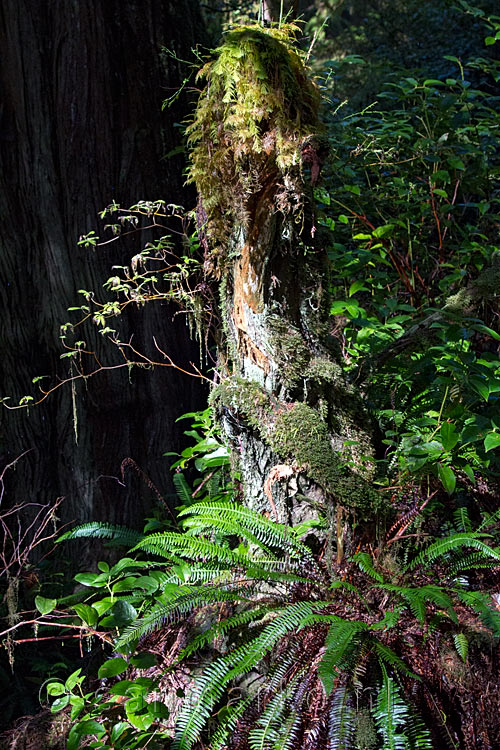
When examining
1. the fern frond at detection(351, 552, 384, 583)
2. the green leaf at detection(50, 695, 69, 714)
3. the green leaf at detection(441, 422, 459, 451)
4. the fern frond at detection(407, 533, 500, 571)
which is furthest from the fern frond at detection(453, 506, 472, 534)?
the green leaf at detection(50, 695, 69, 714)

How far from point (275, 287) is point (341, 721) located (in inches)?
67.5

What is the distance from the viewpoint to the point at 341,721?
6.30 feet

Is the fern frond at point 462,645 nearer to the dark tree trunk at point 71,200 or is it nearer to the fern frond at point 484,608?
the fern frond at point 484,608

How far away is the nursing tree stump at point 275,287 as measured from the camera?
2471 millimetres

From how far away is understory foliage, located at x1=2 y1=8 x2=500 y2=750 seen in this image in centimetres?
203

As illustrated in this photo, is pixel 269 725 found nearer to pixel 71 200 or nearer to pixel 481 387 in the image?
pixel 481 387

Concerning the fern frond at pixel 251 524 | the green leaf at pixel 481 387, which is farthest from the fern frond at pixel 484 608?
the green leaf at pixel 481 387

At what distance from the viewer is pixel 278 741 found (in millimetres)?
1935

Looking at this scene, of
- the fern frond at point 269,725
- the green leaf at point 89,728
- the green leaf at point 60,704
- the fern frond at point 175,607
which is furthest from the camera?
the green leaf at point 60,704

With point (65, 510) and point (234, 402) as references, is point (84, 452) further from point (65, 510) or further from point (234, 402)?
point (234, 402)

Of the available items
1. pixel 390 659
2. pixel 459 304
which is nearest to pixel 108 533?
pixel 390 659

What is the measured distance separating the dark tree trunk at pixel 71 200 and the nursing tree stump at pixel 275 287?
0.98 metres

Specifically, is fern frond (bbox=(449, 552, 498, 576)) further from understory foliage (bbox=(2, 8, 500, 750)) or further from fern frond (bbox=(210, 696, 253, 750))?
fern frond (bbox=(210, 696, 253, 750))

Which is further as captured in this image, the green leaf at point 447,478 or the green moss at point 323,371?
the green moss at point 323,371
